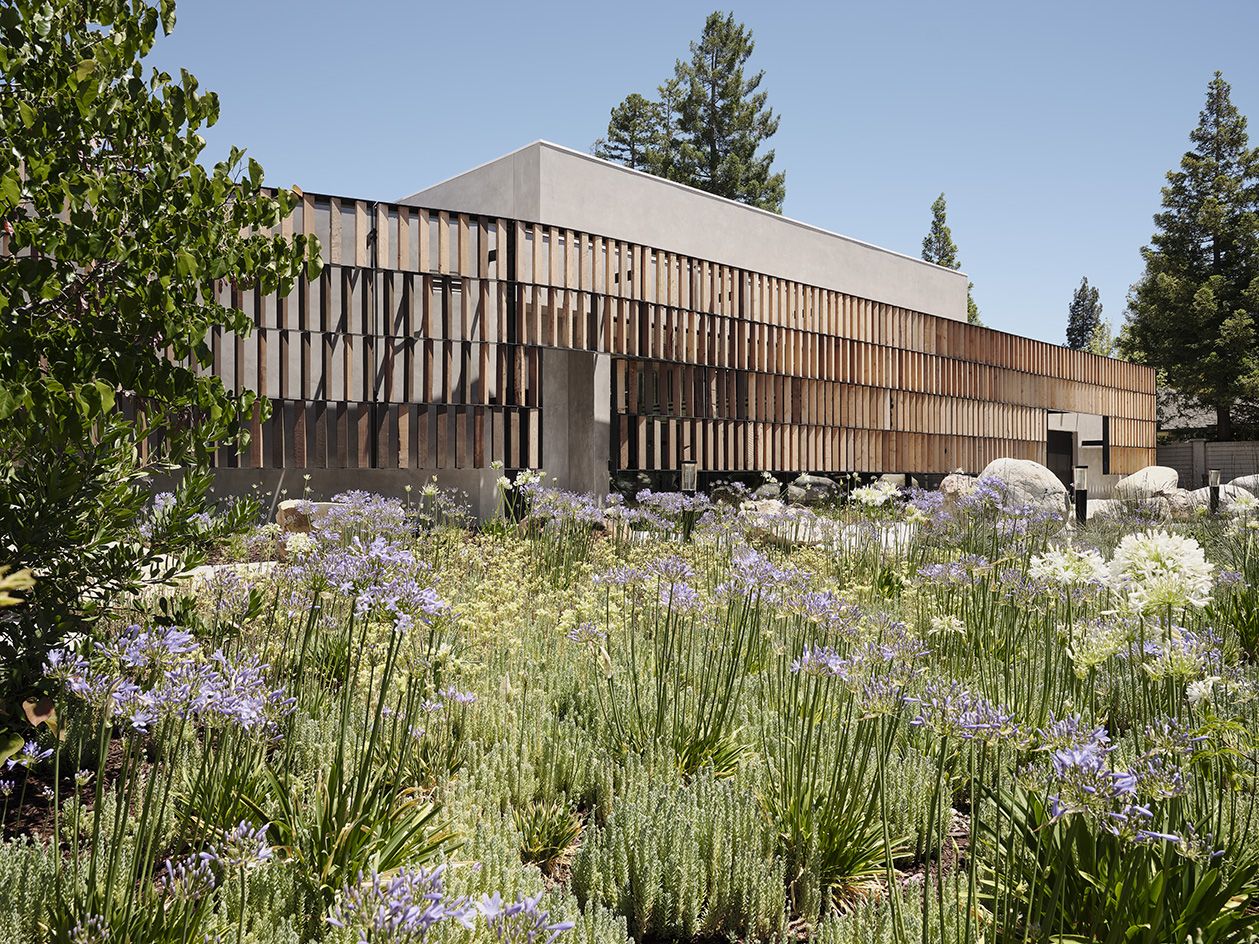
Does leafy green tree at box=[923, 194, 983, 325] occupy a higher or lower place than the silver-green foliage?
higher

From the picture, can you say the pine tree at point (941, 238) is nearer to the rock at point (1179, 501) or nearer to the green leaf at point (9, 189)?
the rock at point (1179, 501)

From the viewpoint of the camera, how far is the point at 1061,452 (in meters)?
25.6

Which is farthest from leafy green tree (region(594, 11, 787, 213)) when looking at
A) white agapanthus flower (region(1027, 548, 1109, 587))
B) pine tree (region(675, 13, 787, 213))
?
white agapanthus flower (region(1027, 548, 1109, 587))

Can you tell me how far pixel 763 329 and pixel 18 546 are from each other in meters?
14.9

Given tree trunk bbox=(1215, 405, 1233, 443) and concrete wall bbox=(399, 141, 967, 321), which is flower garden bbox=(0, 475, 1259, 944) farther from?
tree trunk bbox=(1215, 405, 1233, 443)

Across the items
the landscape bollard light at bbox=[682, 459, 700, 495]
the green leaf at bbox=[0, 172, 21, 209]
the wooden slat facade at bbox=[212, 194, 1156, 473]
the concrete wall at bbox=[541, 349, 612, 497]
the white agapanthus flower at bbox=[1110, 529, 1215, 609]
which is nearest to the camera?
the green leaf at bbox=[0, 172, 21, 209]

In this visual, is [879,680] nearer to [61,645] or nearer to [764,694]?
[764,694]

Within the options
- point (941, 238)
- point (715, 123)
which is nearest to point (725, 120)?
point (715, 123)

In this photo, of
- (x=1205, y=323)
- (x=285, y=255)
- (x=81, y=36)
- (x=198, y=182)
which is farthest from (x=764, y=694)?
(x=1205, y=323)

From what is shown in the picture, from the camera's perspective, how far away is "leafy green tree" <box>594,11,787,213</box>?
33.1 m

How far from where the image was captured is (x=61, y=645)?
9.23ft

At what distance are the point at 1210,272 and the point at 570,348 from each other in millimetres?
27741

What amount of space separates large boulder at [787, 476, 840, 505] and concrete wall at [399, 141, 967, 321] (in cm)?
477

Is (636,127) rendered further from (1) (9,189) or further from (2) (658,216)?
(1) (9,189)
